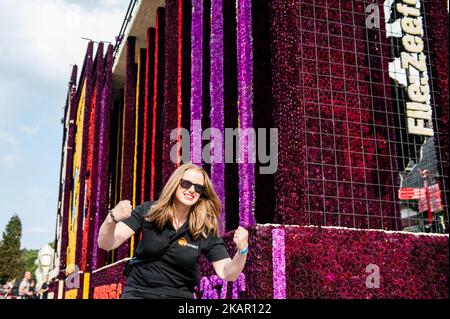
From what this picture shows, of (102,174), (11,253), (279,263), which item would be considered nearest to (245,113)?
(279,263)

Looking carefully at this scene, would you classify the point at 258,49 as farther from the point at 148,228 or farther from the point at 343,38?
the point at 148,228

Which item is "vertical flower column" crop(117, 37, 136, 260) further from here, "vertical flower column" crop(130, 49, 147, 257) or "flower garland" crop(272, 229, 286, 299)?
"flower garland" crop(272, 229, 286, 299)

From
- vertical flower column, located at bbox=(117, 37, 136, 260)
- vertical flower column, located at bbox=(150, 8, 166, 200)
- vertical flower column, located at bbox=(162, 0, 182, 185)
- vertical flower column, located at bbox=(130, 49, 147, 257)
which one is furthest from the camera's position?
vertical flower column, located at bbox=(130, 49, 147, 257)

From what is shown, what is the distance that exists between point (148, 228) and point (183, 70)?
9.86 m

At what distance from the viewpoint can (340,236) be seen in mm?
7805

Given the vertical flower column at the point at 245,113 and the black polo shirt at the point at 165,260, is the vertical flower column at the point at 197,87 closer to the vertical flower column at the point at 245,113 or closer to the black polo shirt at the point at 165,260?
the vertical flower column at the point at 245,113

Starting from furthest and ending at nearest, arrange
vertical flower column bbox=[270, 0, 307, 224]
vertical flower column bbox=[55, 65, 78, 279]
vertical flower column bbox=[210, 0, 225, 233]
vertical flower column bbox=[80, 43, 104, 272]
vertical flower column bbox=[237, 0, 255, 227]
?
vertical flower column bbox=[55, 65, 78, 279]
vertical flower column bbox=[80, 43, 104, 272]
vertical flower column bbox=[210, 0, 225, 233]
vertical flower column bbox=[237, 0, 255, 227]
vertical flower column bbox=[270, 0, 307, 224]

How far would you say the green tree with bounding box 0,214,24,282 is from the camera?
2813 inches

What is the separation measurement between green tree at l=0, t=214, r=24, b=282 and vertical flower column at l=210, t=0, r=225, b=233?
68.2 meters

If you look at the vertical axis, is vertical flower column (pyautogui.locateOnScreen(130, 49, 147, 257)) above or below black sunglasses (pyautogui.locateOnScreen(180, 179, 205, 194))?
above

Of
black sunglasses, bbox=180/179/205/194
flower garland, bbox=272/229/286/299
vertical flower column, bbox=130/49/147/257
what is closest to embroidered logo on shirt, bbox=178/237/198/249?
black sunglasses, bbox=180/179/205/194

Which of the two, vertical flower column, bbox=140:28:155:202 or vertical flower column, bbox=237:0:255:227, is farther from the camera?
vertical flower column, bbox=140:28:155:202

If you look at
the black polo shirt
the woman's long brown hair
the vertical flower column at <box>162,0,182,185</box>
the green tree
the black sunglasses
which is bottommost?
the black polo shirt

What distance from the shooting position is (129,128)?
1972cm
